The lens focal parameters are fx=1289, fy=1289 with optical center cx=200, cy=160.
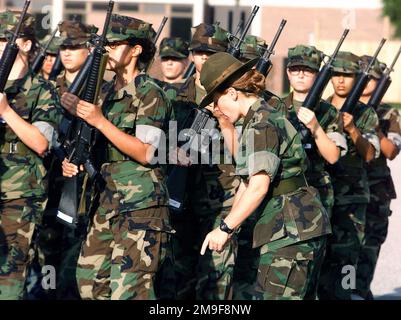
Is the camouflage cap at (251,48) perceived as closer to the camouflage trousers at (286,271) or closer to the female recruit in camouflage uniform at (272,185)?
the female recruit in camouflage uniform at (272,185)

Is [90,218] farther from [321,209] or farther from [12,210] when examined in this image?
[321,209]

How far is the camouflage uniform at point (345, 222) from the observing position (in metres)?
9.86

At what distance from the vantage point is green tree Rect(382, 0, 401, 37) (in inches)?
1827

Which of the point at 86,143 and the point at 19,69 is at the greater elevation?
the point at 19,69

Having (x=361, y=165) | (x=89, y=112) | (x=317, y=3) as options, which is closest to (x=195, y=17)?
(x=317, y=3)

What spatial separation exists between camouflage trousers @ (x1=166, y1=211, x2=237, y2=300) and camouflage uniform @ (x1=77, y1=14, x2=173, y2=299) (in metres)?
0.90

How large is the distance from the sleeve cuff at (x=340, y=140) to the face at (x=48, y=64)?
9.39ft

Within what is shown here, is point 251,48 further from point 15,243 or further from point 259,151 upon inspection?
point 259,151

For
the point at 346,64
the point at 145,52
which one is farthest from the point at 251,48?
the point at 145,52

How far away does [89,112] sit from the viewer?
724cm

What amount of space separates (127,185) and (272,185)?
3.21 feet

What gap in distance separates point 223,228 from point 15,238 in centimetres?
167

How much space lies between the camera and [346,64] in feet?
33.5

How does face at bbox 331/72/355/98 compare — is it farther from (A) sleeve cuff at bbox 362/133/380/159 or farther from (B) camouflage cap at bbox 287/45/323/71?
(B) camouflage cap at bbox 287/45/323/71
